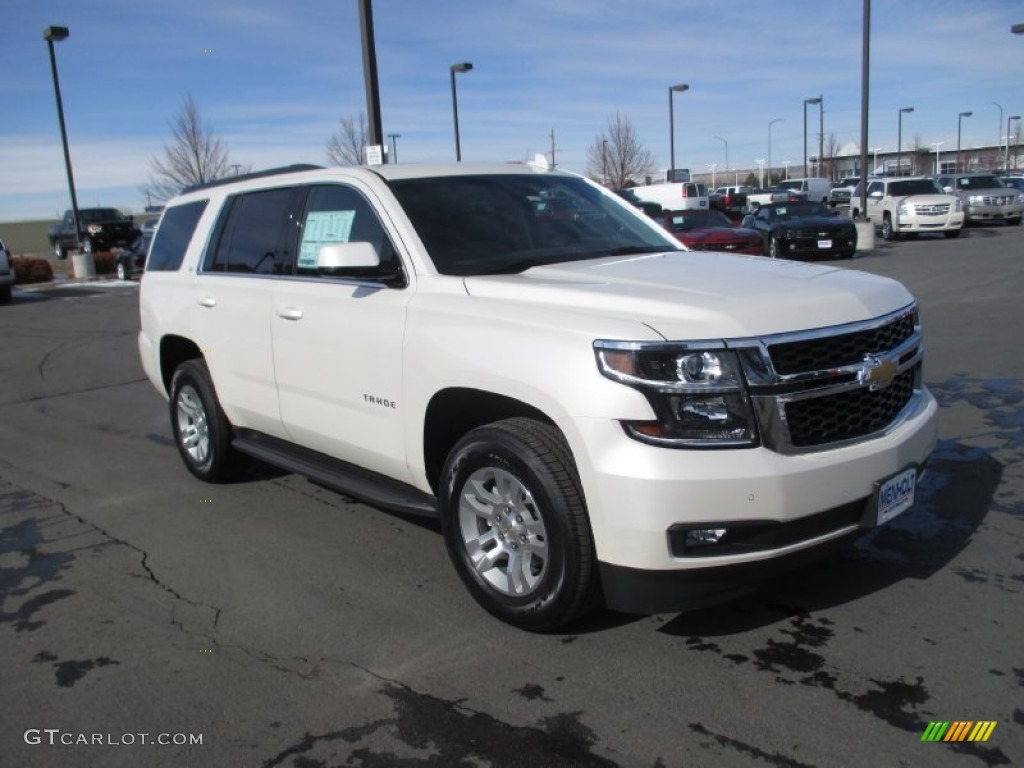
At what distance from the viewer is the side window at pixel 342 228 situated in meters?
4.33

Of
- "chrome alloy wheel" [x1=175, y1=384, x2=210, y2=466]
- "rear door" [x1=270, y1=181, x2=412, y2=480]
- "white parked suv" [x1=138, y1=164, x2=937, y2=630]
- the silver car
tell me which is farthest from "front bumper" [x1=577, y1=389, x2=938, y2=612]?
the silver car

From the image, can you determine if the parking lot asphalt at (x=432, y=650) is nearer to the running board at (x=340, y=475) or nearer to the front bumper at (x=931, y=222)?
the running board at (x=340, y=475)

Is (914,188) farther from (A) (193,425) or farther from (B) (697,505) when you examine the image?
(B) (697,505)

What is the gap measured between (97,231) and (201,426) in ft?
114

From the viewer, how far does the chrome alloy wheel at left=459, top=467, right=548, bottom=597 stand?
3.60 m

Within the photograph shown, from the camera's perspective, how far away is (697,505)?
309cm

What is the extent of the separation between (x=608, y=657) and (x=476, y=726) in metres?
0.66

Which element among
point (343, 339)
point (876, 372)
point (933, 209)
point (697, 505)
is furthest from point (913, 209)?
point (697, 505)

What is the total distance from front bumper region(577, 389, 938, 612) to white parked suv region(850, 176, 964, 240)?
82.3ft

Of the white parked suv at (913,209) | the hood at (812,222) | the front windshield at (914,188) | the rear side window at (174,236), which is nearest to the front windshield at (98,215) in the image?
the hood at (812,222)

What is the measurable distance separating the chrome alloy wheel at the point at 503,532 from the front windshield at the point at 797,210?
2059 cm

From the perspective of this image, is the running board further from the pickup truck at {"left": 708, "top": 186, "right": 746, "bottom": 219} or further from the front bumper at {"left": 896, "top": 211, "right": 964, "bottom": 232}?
the pickup truck at {"left": 708, "top": 186, "right": 746, "bottom": 219}

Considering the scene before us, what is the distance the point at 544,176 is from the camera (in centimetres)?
523

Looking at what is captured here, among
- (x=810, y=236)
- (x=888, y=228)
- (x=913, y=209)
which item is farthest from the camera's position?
(x=888, y=228)
